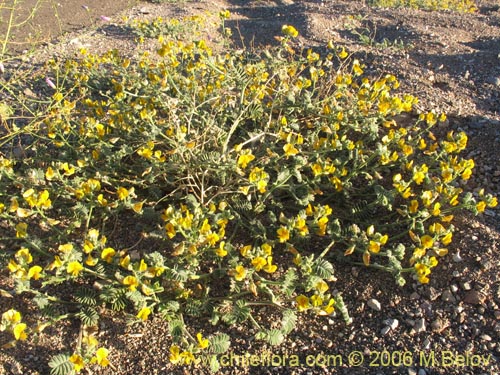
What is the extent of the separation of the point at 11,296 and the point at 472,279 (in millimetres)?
2123

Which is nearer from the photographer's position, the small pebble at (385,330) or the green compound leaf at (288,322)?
the green compound leaf at (288,322)

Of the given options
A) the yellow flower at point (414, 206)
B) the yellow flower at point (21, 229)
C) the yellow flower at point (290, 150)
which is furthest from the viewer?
the yellow flower at point (290, 150)

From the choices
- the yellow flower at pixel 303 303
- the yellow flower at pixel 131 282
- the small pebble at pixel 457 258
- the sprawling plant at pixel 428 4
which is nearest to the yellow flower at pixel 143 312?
the yellow flower at pixel 131 282

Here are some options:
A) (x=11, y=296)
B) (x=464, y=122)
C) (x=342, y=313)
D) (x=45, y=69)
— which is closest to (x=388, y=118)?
(x=464, y=122)

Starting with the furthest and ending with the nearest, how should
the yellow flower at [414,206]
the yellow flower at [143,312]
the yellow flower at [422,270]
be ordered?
the yellow flower at [414,206] < the yellow flower at [422,270] < the yellow flower at [143,312]

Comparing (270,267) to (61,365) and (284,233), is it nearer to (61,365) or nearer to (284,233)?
(284,233)

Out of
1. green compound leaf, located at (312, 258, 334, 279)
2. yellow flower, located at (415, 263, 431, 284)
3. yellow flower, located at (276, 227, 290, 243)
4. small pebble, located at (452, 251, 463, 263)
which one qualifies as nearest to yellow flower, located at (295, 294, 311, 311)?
green compound leaf, located at (312, 258, 334, 279)

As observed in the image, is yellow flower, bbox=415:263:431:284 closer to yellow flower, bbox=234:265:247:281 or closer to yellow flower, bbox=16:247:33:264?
yellow flower, bbox=234:265:247:281

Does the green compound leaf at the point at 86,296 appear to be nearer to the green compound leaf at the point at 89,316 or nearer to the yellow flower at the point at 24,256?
the green compound leaf at the point at 89,316

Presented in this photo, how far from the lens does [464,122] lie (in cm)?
306

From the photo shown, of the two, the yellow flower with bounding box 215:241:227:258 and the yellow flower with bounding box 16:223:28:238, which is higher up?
the yellow flower with bounding box 16:223:28:238

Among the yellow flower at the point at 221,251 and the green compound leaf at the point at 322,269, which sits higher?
the yellow flower at the point at 221,251

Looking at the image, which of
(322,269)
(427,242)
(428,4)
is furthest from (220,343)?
(428,4)

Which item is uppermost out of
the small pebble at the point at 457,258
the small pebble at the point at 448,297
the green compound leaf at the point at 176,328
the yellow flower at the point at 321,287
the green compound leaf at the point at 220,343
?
the yellow flower at the point at 321,287
